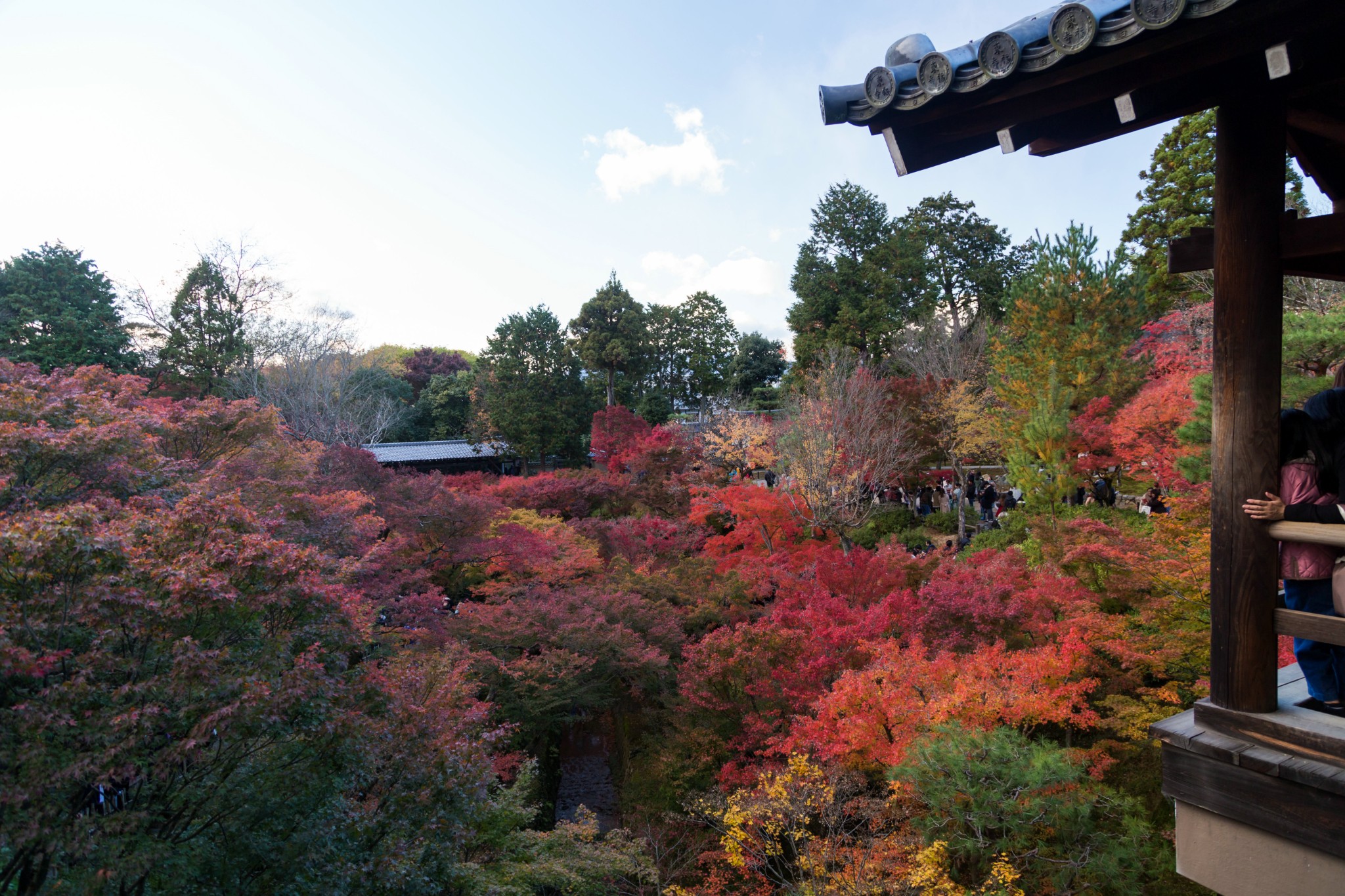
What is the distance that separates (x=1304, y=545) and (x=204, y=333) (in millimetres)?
25753

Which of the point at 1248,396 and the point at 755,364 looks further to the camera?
the point at 755,364

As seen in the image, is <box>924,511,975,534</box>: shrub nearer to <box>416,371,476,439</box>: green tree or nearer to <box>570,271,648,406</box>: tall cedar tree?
<box>570,271,648,406</box>: tall cedar tree

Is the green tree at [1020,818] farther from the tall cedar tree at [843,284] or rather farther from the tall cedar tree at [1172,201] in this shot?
the tall cedar tree at [843,284]

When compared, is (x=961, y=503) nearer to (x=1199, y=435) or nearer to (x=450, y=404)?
(x=1199, y=435)

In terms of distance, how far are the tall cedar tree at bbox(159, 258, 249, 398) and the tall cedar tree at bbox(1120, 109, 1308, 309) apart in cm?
2592

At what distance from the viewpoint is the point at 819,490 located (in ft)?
50.8

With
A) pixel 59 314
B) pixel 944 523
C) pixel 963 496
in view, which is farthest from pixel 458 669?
pixel 59 314

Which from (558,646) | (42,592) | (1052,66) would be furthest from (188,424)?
(1052,66)

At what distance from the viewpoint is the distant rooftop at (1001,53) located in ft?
6.31

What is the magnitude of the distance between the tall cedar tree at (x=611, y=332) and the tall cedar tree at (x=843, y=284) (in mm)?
7026

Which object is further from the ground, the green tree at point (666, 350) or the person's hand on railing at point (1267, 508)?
the green tree at point (666, 350)

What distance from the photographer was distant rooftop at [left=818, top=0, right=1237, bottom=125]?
192cm

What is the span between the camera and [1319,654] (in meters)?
2.20

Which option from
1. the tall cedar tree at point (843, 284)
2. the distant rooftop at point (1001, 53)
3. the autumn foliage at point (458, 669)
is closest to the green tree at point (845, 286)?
the tall cedar tree at point (843, 284)
